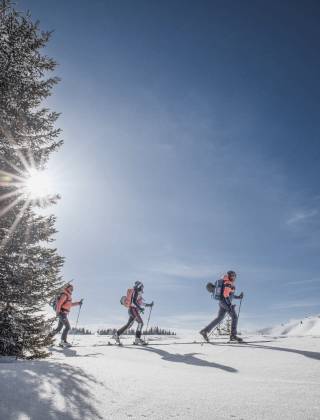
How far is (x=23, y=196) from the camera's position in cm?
1080

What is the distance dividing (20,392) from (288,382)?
3.53 m

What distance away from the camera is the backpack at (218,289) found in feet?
38.0

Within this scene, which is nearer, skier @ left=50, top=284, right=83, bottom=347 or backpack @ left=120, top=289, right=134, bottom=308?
backpack @ left=120, top=289, right=134, bottom=308

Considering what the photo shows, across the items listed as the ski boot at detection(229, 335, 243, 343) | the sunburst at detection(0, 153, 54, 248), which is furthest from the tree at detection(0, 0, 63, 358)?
the ski boot at detection(229, 335, 243, 343)

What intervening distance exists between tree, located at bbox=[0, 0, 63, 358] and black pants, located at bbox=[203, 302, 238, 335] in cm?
523

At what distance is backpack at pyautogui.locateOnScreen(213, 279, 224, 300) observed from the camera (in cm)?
1157

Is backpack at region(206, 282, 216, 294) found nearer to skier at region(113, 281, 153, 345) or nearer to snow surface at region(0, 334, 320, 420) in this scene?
skier at region(113, 281, 153, 345)

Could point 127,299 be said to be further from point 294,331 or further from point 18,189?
point 294,331

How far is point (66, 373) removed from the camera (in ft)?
15.3

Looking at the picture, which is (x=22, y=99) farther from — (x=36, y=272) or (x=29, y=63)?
(x=36, y=272)

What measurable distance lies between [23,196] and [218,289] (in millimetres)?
7213

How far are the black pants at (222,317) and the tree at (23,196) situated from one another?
5.23 meters

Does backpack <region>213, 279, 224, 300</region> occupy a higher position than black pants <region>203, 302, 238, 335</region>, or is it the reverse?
backpack <region>213, 279, 224, 300</region>

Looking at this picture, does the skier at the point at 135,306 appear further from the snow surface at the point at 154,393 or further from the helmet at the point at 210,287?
the snow surface at the point at 154,393
